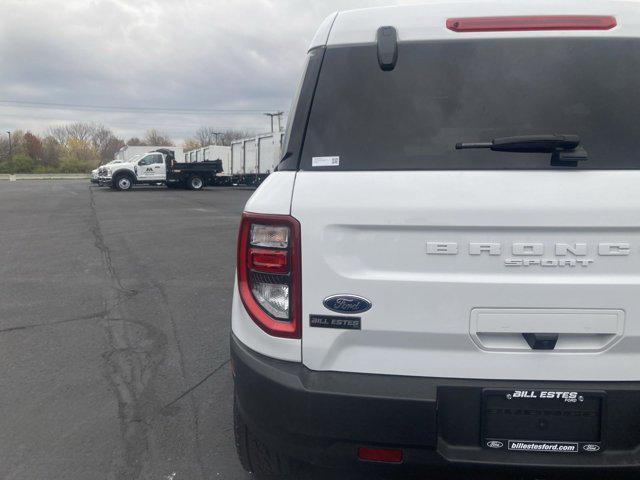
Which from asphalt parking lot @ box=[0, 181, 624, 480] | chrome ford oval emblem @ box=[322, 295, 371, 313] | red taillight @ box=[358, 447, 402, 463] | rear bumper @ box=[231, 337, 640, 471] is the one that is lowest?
asphalt parking lot @ box=[0, 181, 624, 480]

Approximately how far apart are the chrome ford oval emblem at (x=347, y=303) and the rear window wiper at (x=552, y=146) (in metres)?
0.75

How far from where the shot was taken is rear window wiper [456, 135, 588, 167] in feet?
6.64

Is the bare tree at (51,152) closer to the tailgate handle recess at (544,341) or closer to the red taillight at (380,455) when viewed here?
the red taillight at (380,455)

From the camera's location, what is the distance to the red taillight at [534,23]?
2207mm

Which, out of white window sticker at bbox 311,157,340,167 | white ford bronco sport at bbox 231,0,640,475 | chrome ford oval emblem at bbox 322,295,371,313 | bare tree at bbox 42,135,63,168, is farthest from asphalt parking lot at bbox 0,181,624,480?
bare tree at bbox 42,135,63,168

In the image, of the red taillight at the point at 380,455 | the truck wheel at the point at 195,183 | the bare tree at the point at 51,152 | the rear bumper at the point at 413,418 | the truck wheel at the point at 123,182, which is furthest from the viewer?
the bare tree at the point at 51,152

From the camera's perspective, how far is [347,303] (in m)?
2.07

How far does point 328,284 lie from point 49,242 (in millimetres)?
10322

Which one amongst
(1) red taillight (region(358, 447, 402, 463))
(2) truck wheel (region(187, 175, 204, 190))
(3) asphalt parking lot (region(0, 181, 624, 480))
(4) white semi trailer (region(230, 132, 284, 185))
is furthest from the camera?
(2) truck wheel (region(187, 175, 204, 190))

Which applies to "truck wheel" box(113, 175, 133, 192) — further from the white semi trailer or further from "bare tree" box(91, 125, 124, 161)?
"bare tree" box(91, 125, 124, 161)

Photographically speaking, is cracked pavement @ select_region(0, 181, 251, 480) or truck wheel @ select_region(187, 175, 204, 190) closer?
cracked pavement @ select_region(0, 181, 251, 480)

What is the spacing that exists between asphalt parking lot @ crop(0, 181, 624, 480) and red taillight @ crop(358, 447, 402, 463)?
78cm

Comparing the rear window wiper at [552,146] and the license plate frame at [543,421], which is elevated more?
the rear window wiper at [552,146]

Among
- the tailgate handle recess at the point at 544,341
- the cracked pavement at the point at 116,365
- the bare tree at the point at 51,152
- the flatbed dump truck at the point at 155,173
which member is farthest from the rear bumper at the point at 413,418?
the bare tree at the point at 51,152
